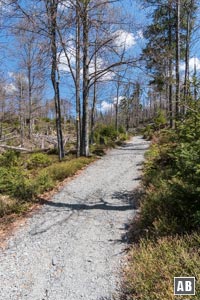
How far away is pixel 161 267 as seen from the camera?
2990 mm

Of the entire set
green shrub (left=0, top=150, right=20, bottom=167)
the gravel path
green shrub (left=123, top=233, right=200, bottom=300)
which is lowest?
the gravel path

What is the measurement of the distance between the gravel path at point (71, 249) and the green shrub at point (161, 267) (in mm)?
313

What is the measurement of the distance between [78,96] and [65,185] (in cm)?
616

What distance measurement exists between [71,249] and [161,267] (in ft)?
5.43

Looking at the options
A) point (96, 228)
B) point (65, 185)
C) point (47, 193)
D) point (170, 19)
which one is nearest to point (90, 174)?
Answer: point (65, 185)

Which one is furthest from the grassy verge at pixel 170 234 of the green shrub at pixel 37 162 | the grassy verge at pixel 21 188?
the green shrub at pixel 37 162

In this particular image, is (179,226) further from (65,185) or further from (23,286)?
(65,185)

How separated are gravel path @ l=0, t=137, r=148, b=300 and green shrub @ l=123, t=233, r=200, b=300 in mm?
313

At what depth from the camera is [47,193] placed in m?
7.06

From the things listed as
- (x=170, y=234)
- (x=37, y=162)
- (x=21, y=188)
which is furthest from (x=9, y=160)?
(x=170, y=234)

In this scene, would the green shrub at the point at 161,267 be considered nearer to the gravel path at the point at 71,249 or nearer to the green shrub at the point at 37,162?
the gravel path at the point at 71,249

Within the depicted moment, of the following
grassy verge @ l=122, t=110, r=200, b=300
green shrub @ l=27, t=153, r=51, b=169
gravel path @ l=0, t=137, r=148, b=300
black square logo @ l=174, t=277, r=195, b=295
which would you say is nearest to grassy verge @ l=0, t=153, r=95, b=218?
gravel path @ l=0, t=137, r=148, b=300

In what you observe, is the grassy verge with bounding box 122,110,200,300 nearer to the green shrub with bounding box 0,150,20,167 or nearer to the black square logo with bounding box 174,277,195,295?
the black square logo with bounding box 174,277,195,295

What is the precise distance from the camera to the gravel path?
3180 mm
